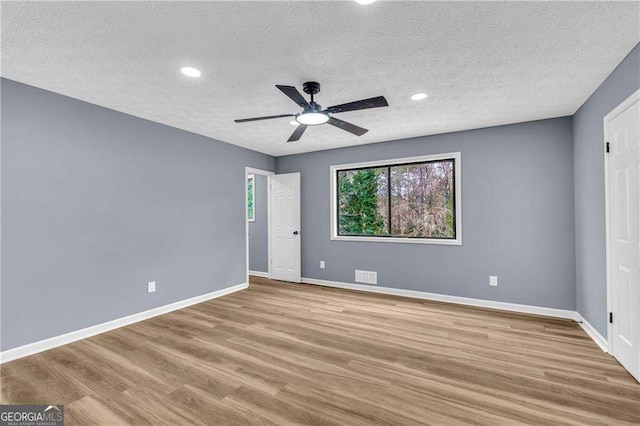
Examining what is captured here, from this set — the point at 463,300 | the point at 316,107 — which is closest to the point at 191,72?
the point at 316,107

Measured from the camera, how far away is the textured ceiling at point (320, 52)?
1.81m

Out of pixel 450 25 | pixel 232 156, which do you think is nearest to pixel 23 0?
pixel 450 25

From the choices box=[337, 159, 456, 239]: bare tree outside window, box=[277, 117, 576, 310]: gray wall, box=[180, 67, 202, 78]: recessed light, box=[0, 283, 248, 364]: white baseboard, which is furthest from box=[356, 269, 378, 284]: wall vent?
box=[180, 67, 202, 78]: recessed light

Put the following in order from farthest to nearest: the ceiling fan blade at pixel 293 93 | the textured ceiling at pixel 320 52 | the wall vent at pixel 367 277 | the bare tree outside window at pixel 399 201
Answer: the wall vent at pixel 367 277 → the bare tree outside window at pixel 399 201 → the ceiling fan blade at pixel 293 93 → the textured ceiling at pixel 320 52

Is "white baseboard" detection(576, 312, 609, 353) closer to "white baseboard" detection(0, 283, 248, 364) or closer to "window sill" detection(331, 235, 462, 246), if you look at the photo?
"window sill" detection(331, 235, 462, 246)

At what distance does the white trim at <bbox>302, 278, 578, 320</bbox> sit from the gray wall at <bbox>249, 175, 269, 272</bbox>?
143 cm

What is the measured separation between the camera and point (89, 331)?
10.5ft

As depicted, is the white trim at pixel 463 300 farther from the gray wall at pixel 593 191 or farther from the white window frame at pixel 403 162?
the white window frame at pixel 403 162

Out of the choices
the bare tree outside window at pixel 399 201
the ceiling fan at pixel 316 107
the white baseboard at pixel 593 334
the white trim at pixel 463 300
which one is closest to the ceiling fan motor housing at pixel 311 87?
the ceiling fan at pixel 316 107

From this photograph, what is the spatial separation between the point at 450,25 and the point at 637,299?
249cm

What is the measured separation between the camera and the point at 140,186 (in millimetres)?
3736

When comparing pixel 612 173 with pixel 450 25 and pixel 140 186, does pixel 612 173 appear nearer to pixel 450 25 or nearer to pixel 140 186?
pixel 450 25

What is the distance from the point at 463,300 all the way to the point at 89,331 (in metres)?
4.72

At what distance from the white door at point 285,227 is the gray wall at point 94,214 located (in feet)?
4.67
